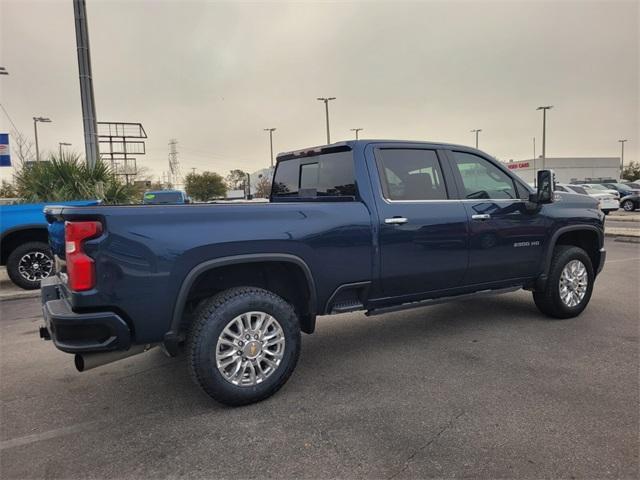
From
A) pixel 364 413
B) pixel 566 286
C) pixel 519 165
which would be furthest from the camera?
pixel 519 165

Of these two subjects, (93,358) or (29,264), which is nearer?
(93,358)

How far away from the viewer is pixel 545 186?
15.4 feet

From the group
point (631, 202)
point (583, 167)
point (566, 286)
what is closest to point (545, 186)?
point (566, 286)

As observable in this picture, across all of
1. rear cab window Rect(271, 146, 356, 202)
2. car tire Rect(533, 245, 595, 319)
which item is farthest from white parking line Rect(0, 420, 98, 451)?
car tire Rect(533, 245, 595, 319)

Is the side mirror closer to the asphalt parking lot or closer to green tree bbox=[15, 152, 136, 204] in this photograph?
the asphalt parking lot

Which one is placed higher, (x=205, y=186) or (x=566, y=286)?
(x=205, y=186)

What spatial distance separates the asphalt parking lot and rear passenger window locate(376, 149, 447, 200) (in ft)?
4.86

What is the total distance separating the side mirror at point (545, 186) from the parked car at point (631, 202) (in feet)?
86.3

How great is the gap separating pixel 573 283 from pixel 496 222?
1.49 metres

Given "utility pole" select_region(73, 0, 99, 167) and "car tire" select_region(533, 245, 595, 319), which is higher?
"utility pole" select_region(73, 0, 99, 167)

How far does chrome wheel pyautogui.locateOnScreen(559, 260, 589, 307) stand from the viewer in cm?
518

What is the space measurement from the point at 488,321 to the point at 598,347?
1.18 meters

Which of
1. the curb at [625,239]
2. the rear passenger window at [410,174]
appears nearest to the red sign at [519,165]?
the curb at [625,239]

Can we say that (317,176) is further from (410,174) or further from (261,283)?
(261,283)
